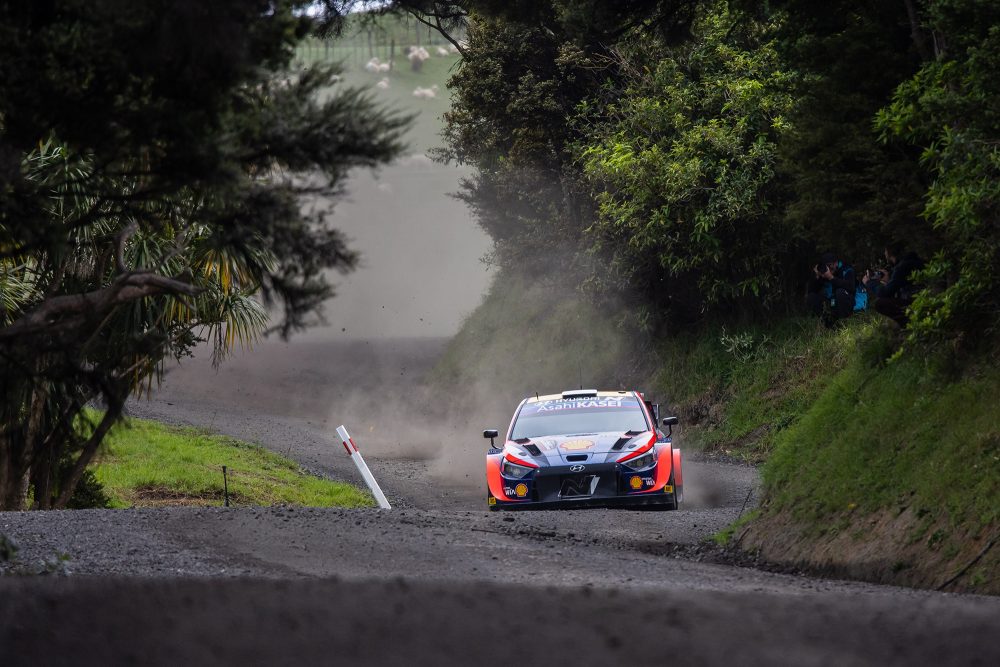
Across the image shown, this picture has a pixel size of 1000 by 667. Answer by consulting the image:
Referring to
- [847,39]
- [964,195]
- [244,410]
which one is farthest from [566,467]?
[244,410]

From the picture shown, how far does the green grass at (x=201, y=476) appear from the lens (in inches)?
923

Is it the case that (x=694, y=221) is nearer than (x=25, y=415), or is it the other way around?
(x=25, y=415)

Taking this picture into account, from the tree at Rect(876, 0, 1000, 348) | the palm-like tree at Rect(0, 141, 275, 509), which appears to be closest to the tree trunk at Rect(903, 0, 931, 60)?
the tree at Rect(876, 0, 1000, 348)

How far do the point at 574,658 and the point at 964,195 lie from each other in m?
5.63

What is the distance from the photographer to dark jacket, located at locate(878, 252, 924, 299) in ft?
40.7

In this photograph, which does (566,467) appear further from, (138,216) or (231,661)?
(231,661)

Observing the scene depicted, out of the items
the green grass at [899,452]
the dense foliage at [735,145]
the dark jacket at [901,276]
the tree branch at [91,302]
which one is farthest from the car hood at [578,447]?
the tree branch at [91,302]

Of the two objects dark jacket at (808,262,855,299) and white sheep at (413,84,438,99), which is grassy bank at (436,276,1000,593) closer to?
dark jacket at (808,262,855,299)

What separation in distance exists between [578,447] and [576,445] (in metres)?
0.06

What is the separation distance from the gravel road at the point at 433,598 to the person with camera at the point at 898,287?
2985mm

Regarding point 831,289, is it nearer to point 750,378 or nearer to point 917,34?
point 750,378

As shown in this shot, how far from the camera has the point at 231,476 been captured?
25516mm

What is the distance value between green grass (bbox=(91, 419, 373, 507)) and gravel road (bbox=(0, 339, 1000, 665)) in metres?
9.36

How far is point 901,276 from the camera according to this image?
12.5 metres
